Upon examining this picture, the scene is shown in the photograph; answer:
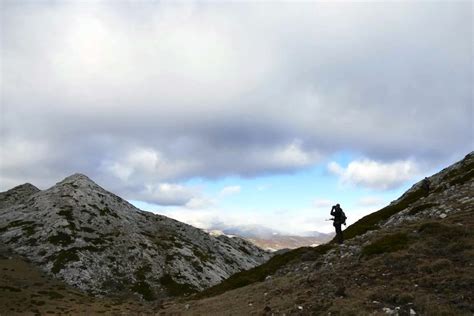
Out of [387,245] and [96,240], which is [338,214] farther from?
[96,240]

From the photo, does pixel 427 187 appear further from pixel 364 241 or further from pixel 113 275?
pixel 113 275

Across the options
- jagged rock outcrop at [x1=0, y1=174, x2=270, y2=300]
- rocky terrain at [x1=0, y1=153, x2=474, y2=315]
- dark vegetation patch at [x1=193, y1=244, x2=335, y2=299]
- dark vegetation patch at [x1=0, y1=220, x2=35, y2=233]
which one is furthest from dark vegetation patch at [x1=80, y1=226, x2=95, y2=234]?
dark vegetation patch at [x1=193, y1=244, x2=335, y2=299]

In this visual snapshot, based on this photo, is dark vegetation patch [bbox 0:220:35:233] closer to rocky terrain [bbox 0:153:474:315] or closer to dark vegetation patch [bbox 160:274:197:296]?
dark vegetation patch [bbox 160:274:197:296]

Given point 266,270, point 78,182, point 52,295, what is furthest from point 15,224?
point 266,270

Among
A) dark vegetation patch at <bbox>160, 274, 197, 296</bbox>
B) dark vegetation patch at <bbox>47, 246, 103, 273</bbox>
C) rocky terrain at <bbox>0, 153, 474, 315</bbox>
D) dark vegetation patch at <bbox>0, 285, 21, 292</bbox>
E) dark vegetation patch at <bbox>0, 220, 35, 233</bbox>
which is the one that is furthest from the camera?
dark vegetation patch at <bbox>0, 220, 35, 233</bbox>

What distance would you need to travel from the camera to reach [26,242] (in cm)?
7944

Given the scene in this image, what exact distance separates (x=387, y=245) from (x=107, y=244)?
215 ft

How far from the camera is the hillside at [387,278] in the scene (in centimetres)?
2098

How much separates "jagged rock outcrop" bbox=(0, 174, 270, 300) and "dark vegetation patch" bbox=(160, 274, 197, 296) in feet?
0.62

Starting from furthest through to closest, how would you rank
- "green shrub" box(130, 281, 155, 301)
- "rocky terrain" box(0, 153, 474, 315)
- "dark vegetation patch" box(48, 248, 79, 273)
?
"dark vegetation patch" box(48, 248, 79, 273) < "green shrub" box(130, 281, 155, 301) < "rocky terrain" box(0, 153, 474, 315)

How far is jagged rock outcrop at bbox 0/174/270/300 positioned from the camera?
237 ft

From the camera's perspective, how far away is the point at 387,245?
1192 inches

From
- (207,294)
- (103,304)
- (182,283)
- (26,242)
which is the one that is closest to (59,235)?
(26,242)

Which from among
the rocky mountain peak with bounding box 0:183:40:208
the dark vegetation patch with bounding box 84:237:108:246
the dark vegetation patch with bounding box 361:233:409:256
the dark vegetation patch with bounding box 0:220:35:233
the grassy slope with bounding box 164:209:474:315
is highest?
the rocky mountain peak with bounding box 0:183:40:208
